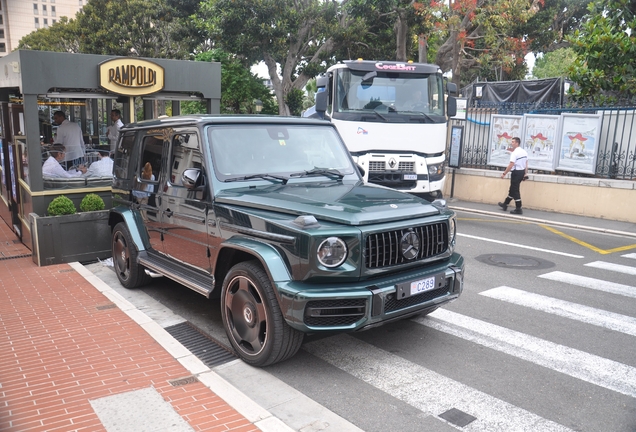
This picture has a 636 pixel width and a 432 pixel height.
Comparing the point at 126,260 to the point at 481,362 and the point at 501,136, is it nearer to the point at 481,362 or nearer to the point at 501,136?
the point at 481,362

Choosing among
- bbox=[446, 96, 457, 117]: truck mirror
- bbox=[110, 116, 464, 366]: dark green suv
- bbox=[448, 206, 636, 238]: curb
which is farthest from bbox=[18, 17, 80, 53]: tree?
bbox=[110, 116, 464, 366]: dark green suv

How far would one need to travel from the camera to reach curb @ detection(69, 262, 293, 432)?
12.6ft

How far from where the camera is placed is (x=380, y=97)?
11.6m

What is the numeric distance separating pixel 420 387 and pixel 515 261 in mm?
5078

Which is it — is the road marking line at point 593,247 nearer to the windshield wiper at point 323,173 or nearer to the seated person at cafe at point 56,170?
the windshield wiper at point 323,173

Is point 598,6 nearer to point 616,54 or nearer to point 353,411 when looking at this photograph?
point 616,54

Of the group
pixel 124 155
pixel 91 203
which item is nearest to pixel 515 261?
pixel 124 155

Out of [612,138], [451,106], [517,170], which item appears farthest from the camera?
[517,170]

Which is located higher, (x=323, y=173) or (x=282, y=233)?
(x=323, y=173)

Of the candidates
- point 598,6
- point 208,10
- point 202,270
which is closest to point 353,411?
point 202,270

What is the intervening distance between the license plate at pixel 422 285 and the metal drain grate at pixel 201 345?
1740 mm

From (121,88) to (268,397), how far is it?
6717mm

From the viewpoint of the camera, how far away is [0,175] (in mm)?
13484

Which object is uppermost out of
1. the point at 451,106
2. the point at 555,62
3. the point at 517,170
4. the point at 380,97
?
the point at 555,62
